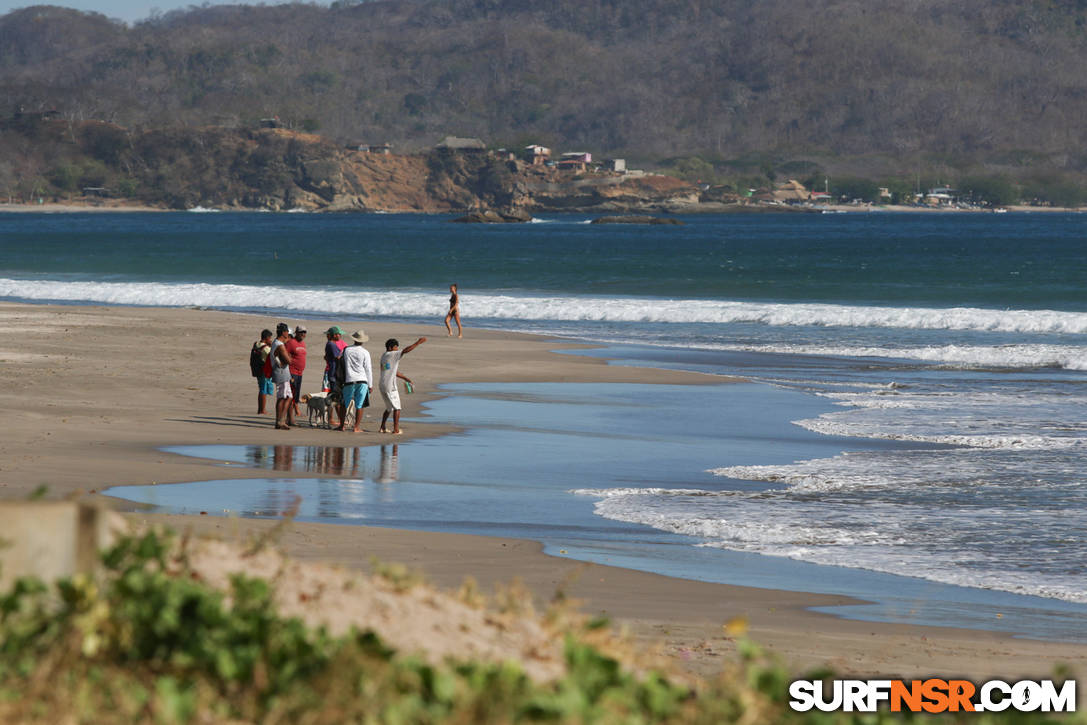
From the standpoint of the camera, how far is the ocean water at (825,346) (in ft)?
36.9

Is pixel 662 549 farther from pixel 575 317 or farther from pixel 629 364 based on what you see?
pixel 575 317

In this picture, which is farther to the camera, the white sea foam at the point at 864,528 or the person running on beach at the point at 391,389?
the person running on beach at the point at 391,389

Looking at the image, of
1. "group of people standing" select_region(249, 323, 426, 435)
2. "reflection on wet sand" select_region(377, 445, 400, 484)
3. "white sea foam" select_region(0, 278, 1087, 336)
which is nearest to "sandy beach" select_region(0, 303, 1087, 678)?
Answer: "group of people standing" select_region(249, 323, 426, 435)

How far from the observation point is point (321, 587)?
17.2ft

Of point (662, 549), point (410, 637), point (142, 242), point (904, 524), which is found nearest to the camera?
point (410, 637)

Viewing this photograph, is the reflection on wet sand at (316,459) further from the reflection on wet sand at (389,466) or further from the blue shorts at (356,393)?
the blue shorts at (356,393)

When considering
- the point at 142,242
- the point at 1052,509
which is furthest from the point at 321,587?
the point at 142,242

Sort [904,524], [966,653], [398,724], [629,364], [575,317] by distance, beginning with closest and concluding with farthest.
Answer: [398,724] → [966,653] → [904,524] → [629,364] → [575,317]

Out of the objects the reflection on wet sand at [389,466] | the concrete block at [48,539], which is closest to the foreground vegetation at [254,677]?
the concrete block at [48,539]

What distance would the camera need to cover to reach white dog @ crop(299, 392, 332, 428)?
1661 cm

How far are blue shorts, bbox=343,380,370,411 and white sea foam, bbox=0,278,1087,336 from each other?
1597cm

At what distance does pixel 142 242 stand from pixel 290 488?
325 ft

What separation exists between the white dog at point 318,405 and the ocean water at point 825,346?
4.38 m

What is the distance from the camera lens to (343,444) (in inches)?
615
